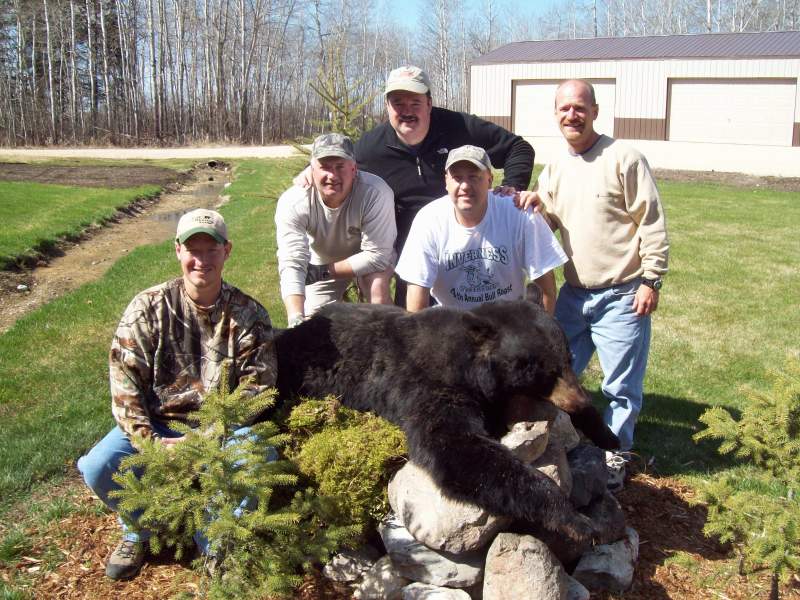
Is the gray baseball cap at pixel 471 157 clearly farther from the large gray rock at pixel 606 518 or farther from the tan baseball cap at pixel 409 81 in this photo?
the large gray rock at pixel 606 518

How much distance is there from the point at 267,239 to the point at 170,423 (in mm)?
11558

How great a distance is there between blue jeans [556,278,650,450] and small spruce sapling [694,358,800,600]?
69cm

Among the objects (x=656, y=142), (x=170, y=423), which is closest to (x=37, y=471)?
(x=170, y=423)

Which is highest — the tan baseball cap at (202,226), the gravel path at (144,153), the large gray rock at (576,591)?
the gravel path at (144,153)

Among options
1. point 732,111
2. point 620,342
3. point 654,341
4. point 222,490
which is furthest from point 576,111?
point 732,111

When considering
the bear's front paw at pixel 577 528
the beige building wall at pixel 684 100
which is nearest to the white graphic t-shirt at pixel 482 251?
the bear's front paw at pixel 577 528

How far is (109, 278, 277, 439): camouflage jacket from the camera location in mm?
3770

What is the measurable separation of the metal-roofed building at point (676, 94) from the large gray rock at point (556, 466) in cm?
2766

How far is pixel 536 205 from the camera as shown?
480 centimetres

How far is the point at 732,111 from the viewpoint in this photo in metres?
32.4

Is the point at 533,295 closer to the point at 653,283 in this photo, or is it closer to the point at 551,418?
the point at 551,418

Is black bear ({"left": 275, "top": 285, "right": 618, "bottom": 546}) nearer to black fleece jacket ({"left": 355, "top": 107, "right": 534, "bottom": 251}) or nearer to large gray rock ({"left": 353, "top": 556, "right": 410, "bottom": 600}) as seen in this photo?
large gray rock ({"left": 353, "top": 556, "right": 410, "bottom": 600})

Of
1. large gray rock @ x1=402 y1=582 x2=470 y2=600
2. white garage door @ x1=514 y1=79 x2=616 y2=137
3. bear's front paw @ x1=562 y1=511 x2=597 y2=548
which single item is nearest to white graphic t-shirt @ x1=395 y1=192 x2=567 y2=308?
bear's front paw @ x1=562 y1=511 x2=597 y2=548

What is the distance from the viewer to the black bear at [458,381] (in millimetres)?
3254
